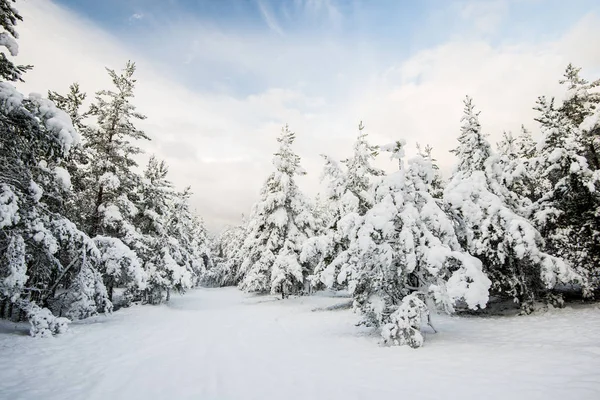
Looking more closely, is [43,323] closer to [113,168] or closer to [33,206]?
[33,206]

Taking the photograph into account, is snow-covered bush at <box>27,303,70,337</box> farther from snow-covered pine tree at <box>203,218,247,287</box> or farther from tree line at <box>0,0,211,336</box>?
snow-covered pine tree at <box>203,218,247,287</box>

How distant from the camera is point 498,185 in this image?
1588cm

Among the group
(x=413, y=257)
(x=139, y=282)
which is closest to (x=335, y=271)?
(x=413, y=257)

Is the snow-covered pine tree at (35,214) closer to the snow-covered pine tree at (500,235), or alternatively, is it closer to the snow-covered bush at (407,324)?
the snow-covered bush at (407,324)

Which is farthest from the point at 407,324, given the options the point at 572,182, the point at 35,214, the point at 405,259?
the point at 35,214

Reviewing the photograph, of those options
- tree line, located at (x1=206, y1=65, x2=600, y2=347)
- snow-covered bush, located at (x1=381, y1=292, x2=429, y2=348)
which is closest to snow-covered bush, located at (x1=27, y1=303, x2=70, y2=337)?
tree line, located at (x1=206, y1=65, x2=600, y2=347)

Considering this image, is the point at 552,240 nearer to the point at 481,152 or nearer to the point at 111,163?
A: the point at 481,152

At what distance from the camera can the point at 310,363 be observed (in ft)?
26.8

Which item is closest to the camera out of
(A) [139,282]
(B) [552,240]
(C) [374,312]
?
(C) [374,312]

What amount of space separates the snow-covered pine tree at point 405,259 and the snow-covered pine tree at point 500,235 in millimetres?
2772

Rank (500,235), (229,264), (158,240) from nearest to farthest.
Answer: (500,235) < (158,240) < (229,264)

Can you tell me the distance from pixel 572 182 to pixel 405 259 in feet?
34.3

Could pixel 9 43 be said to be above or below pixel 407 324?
above

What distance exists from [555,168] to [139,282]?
65.2ft
